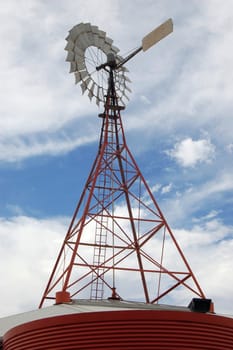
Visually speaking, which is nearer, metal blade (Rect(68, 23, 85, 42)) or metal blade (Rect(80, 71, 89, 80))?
metal blade (Rect(68, 23, 85, 42))

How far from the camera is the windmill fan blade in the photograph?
40.7 metres

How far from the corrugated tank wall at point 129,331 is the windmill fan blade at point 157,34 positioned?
1845 centimetres

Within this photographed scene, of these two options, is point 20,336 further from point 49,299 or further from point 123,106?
point 123,106

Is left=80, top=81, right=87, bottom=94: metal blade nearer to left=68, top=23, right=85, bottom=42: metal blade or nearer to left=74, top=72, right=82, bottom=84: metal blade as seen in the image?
left=74, top=72, right=82, bottom=84: metal blade

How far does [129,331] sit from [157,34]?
20143mm

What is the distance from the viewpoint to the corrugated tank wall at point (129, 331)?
89.9 feet

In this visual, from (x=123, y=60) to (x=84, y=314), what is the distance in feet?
67.1

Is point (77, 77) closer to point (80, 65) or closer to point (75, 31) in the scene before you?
point (80, 65)

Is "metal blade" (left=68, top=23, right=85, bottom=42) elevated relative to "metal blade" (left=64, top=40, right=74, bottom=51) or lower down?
elevated

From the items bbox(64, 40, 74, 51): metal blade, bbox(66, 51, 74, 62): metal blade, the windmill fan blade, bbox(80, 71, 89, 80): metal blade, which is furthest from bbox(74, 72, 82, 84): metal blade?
the windmill fan blade

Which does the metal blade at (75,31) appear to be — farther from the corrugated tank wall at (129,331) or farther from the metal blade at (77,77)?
the corrugated tank wall at (129,331)

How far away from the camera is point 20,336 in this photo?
30.2 meters

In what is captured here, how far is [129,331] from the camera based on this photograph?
2748 centimetres

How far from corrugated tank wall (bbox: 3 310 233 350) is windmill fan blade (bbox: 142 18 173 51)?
60.5ft
